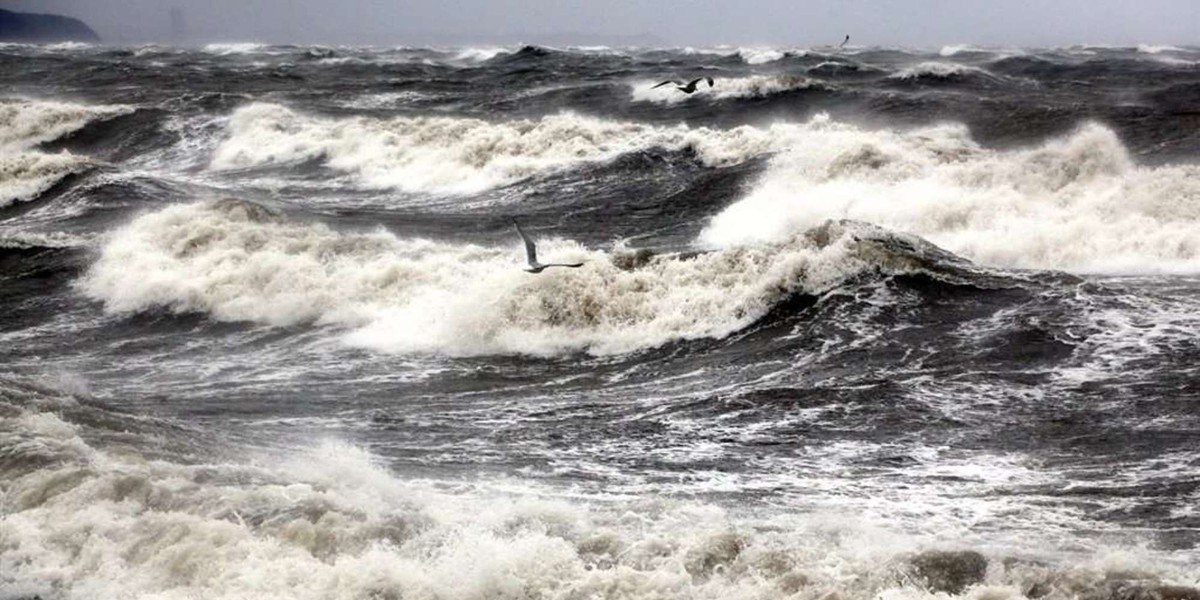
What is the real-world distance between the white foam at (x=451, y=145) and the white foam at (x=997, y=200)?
288cm

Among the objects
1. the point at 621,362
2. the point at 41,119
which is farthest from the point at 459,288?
the point at 41,119

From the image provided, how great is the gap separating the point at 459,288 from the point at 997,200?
874 cm

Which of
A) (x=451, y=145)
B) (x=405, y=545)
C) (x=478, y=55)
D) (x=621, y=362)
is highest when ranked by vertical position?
(x=478, y=55)

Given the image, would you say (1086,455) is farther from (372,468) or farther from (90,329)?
(90,329)

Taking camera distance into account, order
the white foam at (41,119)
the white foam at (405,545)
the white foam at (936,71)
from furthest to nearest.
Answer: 1. the white foam at (936,71)
2. the white foam at (41,119)
3. the white foam at (405,545)

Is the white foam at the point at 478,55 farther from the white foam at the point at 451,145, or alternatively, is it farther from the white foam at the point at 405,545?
the white foam at the point at 405,545

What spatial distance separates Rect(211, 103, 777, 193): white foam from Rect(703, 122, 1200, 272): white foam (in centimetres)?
288

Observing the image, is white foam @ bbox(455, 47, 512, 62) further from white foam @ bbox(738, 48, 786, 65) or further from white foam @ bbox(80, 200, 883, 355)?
white foam @ bbox(80, 200, 883, 355)

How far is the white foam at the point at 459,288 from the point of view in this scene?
1284cm

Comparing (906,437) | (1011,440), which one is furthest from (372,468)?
(1011,440)

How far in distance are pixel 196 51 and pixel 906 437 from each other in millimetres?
56349

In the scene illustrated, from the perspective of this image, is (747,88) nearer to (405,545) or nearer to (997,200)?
(997,200)

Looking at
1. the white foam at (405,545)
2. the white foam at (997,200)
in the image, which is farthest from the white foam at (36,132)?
the white foam at (405,545)

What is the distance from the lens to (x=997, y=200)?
59.2 feet
